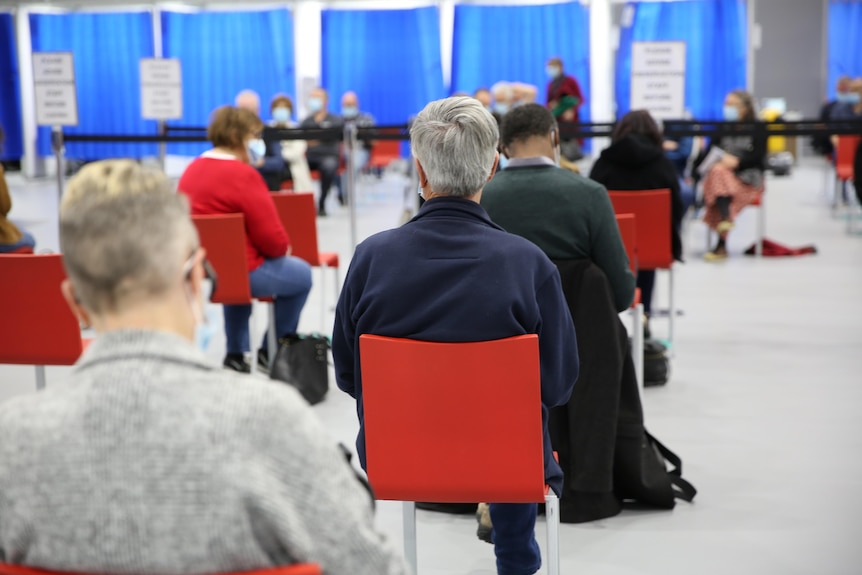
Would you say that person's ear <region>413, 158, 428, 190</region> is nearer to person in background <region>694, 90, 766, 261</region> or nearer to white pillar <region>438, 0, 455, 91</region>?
person in background <region>694, 90, 766, 261</region>

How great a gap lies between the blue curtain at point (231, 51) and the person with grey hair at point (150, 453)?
1428 cm

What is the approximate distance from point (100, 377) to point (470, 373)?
37.8 inches

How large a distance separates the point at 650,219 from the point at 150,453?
3.77 metres

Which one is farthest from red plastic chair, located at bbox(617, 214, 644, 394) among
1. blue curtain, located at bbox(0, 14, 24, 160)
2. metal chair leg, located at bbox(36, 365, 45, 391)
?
blue curtain, located at bbox(0, 14, 24, 160)

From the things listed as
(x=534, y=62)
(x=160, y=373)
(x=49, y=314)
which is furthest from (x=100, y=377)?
(x=534, y=62)

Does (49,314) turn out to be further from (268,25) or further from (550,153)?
(268,25)

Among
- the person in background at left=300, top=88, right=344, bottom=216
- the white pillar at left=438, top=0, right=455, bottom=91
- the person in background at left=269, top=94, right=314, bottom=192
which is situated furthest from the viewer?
the white pillar at left=438, top=0, right=455, bottom=91

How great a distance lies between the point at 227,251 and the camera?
3861 mm

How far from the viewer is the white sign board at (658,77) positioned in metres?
6.76

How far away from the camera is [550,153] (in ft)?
8.85

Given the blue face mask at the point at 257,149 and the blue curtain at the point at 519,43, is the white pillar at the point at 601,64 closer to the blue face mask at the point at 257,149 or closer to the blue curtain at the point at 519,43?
the blue curtain at the point at 519,43

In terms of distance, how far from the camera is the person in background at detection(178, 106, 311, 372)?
13.2 ft

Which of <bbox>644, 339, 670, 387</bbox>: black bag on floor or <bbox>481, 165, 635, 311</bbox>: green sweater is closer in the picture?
<bbox>481, 165, 635, 311</bbox>: green sweater

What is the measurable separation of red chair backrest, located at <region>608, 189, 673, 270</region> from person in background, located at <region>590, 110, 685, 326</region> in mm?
329
